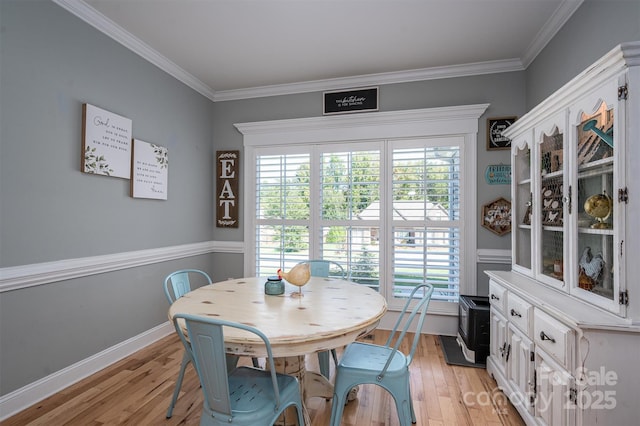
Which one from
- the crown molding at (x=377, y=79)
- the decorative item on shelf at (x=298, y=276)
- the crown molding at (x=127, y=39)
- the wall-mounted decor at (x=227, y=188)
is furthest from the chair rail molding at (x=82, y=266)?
the crown molding at (x=377, y=79)

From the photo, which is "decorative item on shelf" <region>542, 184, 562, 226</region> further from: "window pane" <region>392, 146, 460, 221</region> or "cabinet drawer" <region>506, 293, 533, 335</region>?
"window pane" <region>392, 146, 460, 221</region>

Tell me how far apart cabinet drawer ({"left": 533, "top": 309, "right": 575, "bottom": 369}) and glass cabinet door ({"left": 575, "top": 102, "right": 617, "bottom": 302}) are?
222 mm

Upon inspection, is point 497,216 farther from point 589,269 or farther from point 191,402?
point 191,402

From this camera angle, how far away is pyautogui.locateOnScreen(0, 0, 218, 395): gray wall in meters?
1.92

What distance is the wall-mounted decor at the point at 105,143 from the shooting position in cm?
233

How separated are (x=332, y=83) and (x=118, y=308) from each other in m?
3.07

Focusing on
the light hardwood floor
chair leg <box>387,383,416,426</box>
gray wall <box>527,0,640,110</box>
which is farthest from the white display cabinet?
chair leg <box>387,383,416,426</box>

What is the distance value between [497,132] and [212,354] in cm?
322

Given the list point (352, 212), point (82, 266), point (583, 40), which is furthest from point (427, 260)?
point (82, 266)

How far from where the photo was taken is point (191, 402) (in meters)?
2.06

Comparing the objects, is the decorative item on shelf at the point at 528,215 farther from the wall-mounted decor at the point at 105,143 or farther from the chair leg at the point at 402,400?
the wall-mounted decor at the point at 105,143

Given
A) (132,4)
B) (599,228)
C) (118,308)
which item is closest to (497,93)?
(599,228)

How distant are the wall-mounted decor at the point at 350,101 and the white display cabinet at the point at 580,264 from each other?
162 cm

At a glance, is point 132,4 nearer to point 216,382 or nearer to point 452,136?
point 216,382
